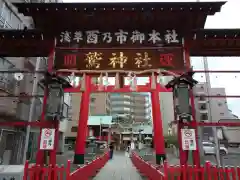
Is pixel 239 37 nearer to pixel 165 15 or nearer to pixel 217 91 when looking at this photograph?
pixel 165 15

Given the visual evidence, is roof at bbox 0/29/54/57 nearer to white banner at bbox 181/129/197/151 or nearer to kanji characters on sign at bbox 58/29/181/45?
kanji characters on sign at bbox 58/29/181/45

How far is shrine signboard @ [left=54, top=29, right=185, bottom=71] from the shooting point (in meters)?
7.73

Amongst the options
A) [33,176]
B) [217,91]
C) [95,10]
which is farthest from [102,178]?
[217,91]

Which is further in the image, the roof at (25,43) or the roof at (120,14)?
the roof at (25,43)

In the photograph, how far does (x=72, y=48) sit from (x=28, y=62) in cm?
795

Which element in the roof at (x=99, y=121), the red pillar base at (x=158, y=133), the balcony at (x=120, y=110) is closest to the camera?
the red pillar base at (x=158, y=133)

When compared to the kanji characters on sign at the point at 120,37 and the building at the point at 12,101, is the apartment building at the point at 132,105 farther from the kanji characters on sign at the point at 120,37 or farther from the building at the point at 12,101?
the kanji characters on sign at the point at 120,37

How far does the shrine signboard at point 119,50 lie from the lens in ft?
25.4

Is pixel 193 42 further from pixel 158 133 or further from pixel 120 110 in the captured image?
pixel 120 110

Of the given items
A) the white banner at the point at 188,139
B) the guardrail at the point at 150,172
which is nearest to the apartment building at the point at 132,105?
the guardrail at the point at 150,172

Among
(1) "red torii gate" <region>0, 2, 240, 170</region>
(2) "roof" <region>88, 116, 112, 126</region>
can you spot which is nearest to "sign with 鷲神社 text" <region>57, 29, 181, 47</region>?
(1) "red torii gate" <region>0, 2, 240, 170</region>

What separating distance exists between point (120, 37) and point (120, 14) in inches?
34.5

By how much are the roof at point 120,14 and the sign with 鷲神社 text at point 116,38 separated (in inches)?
9.1

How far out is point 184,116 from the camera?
627 cm
